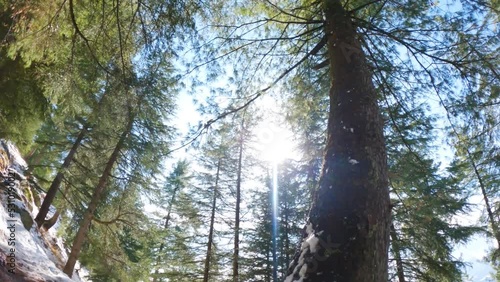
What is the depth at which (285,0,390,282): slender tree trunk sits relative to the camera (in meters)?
A: 1.64

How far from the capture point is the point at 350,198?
192cm

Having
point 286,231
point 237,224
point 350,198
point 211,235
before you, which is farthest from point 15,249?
point 286,231

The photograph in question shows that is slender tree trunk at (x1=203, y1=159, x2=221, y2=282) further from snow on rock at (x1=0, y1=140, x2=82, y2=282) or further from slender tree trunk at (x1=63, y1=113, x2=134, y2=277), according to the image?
snow on rock at (x1=0, y1=140, x2=82, y2=282)

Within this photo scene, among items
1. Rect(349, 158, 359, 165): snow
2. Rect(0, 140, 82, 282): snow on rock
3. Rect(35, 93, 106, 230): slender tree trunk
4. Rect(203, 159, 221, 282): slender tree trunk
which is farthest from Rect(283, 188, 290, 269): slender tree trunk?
Rect(349, 158, 359, 165): snow

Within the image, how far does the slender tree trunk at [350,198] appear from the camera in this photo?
164 cm

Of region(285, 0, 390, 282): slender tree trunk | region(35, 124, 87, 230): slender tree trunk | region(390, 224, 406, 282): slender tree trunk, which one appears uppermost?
region(35, 124, 87, 230): slender tree trunk

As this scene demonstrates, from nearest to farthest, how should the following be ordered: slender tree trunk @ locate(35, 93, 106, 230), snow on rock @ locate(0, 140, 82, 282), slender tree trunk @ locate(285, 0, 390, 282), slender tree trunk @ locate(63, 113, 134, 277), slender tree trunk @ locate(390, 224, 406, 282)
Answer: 1. slender tree trunk @ locate(285, 0, 390, 282)
2. snow on rock @ locate(0, 140, 82, 282)
3. slender tree trunk @ locate(390, 224, 406, 282)
4. slender tree trunk @ locate(63, 113, 134, 277)
5. slender tree trunk @ locate(35, 93, 106, 230)

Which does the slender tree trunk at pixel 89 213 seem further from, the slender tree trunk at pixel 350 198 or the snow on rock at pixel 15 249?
the slender tree trunk at pixel 350 198

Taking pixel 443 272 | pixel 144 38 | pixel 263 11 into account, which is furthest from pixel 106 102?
pixel 443 272

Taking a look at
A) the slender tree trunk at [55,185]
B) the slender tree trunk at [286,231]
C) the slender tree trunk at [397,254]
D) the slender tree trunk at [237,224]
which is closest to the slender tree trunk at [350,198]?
the slender tree trunk at [397,254]

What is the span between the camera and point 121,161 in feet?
32.5

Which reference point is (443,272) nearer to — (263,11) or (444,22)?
(444,22)

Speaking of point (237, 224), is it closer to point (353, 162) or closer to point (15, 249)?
point (15, 249)

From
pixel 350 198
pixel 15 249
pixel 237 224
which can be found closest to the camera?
pixel 350 198
